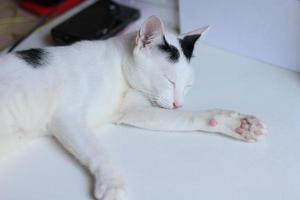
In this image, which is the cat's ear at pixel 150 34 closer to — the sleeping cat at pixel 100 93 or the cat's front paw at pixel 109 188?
the sleeping cat at pixel 100 93

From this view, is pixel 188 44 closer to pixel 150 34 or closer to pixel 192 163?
pixel 150 34

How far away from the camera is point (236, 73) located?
1.08m

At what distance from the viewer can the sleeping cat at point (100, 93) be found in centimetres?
86

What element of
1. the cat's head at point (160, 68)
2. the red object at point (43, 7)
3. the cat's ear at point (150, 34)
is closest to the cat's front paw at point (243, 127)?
the cat's head at point (160, 68)

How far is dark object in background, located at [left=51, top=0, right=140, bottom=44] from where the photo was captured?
46.6 inches

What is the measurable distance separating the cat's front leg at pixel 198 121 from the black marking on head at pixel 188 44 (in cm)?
13

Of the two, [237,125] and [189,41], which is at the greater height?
[189,41]

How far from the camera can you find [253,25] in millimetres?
1055

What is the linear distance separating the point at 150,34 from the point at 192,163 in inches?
11.1

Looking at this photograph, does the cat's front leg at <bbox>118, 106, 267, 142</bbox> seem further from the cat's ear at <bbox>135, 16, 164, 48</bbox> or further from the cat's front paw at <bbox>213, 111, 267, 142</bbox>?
the cat's ear at <bbox>135, 16, 164, 48</bbox>

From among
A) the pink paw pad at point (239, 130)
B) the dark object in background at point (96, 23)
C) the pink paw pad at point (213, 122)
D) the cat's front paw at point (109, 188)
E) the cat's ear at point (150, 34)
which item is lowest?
the cat's front paw at point (109, 188)

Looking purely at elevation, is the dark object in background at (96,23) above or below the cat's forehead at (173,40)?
below

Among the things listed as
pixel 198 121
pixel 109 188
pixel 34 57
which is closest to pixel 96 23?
pixel 34 57

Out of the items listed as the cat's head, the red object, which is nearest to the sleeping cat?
the cat's head
